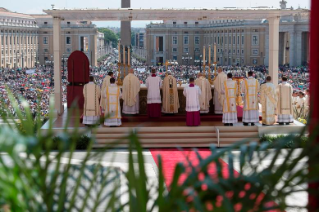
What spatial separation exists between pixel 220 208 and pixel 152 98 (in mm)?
12292

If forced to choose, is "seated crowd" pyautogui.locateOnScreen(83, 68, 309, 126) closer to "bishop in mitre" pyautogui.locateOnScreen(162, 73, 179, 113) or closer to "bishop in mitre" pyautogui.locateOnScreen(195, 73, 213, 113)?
"bishop in mitre" pyautogui.locateOnScreen(195, 73, 213, 113)

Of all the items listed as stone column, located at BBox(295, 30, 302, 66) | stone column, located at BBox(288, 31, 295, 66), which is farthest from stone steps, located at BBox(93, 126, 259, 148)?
stone column, located at BBox(288, 31, 295, 66)

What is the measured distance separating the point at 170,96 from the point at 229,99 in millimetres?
2005

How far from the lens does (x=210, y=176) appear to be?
102 inches

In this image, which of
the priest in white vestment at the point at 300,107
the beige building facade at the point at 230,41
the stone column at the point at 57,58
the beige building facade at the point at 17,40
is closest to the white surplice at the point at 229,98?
the priest in white vestment at the point at 300,107

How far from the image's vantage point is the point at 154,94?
14.8m

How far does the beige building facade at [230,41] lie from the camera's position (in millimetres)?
85875


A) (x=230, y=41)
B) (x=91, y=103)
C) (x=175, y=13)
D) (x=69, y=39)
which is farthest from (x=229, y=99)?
(x=69, y=39)

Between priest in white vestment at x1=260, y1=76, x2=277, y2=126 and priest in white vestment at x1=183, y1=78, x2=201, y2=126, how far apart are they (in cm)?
145

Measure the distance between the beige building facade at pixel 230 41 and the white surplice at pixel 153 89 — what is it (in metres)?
65.0

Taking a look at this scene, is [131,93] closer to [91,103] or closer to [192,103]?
[91,103]

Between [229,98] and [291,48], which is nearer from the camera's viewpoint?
[229,98]

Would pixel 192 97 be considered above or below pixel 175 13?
below

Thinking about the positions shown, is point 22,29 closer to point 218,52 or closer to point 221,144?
point 218,52
